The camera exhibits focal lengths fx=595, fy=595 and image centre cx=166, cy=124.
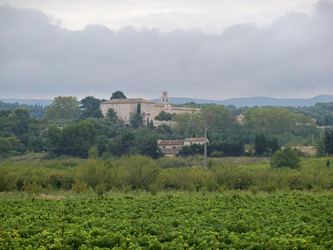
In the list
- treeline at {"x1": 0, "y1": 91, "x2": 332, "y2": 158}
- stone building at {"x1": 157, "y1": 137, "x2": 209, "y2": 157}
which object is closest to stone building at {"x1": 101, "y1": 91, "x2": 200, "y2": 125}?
treeline at {"x1": 0, "y1": 91, "x2": 332, "y2": 158}

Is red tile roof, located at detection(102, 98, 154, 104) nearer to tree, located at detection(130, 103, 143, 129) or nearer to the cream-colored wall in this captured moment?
the cream-colored wall

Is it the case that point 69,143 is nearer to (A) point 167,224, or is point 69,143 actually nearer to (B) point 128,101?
(A) point 167,224

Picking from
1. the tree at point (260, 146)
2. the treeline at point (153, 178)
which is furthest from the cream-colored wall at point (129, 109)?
the treeline at point (153, 178)

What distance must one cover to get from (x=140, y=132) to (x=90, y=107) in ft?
129

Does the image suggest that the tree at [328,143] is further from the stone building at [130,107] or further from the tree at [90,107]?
the stone building at [130,107]

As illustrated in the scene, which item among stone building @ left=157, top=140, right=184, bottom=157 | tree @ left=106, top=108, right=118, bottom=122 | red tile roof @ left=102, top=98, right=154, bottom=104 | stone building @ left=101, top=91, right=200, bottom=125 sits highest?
red tile roof @ left=102, top=98, right=154, bottom=104

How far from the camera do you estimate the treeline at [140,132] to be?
79438mm

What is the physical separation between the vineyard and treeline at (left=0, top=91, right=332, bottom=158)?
4007 cm

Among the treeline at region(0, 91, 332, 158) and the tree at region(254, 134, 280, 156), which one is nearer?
the treeline at region(0, 91, 332, 158)

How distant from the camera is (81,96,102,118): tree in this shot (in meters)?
126

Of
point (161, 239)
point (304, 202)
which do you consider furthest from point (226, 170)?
point (161, 239)

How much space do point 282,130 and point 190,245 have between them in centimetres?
9865

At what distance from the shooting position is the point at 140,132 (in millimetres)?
95750

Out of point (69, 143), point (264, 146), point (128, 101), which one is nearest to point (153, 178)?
point (69, 143)
